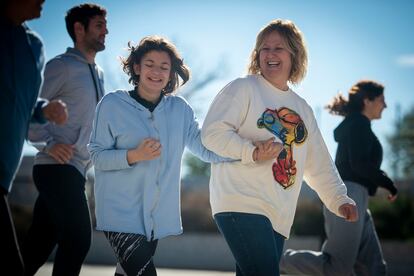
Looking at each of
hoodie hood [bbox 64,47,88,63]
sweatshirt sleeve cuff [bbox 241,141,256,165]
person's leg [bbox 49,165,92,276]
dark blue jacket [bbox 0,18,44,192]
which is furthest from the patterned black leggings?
hoodie hood [bbox 64,47,88,63]

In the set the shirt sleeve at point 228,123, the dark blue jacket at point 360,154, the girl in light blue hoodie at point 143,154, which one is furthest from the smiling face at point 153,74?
the dark blue jacket at point 360,154

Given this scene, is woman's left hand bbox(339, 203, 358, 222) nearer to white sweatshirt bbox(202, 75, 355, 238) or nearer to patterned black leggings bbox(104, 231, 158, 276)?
white sweatshirt bbox(202, 75, 355, 238)

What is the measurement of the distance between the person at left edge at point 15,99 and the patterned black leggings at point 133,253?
3.14ft

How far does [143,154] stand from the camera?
4227mm

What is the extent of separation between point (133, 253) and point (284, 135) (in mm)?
1184

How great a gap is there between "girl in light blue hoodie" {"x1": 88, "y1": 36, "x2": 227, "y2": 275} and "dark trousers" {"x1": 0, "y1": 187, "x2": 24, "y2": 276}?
3.24 feet

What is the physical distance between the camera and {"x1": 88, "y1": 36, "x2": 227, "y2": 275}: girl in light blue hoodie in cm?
428

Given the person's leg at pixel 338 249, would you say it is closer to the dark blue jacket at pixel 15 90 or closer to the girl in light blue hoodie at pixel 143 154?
the girl in light blue hoodie at pixel 143 154

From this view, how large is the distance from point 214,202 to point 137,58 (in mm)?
1118

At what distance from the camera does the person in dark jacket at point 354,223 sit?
622 centimetres

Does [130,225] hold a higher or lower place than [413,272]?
higher

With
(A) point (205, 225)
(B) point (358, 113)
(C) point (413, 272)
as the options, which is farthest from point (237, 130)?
(A) point (205, 225)

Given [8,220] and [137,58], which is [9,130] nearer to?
[8,220]

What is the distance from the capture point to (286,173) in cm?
440
